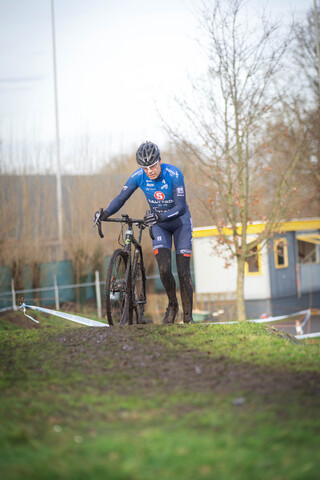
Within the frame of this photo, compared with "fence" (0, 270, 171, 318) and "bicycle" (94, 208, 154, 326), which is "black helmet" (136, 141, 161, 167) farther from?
"fence" (0, 270, 171, 318)

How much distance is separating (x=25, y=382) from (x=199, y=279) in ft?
75.5

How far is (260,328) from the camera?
6871mm

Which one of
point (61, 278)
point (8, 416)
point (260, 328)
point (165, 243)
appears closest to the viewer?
point (8, 416)

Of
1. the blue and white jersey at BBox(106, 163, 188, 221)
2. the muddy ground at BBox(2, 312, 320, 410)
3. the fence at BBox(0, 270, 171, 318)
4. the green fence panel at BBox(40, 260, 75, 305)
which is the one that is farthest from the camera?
the green fence panel at BBox(40, 260, 75, 305)

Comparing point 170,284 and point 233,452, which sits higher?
point 170,284

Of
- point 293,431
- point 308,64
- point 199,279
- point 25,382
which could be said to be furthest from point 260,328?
point 308,64

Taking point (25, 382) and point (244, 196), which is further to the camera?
point (244, 196)

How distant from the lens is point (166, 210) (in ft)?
25.0

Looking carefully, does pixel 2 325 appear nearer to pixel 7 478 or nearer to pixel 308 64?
pixel 7 478

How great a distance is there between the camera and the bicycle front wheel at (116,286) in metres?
6.88

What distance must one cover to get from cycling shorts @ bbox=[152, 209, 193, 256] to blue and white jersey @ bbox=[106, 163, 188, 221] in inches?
6.4

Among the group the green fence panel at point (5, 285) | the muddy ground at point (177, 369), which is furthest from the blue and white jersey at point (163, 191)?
the green fence panel at point (5, 285)

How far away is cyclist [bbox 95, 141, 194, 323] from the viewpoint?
23.7 ft

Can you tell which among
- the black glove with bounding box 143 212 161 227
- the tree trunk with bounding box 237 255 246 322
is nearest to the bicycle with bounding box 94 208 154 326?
the black glove with bounding box 143 212 161 227
